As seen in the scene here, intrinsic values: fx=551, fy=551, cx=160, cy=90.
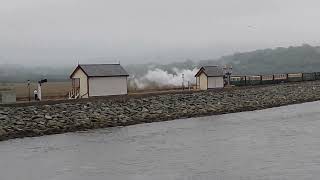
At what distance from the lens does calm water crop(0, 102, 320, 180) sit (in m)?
15.5

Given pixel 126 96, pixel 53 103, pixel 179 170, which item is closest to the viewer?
pixel 179 170

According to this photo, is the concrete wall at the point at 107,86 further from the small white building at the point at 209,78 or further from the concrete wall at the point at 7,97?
the small white building at the point at 209,78

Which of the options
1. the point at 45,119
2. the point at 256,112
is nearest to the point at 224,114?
the point at 256,112

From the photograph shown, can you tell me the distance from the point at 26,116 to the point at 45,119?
0.87 m

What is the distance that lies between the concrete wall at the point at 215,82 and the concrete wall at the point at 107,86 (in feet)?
28.7

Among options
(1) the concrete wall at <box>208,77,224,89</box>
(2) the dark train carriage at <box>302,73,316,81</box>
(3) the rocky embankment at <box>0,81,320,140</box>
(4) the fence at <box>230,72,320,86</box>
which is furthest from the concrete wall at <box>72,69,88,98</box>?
(2) the dark train carriage at <box>302,73,316,81</box>

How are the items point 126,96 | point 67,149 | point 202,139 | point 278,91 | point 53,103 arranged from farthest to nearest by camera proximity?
point 278,91 → point 126,96 → point 53,103 → point 202,139 → point 67,149

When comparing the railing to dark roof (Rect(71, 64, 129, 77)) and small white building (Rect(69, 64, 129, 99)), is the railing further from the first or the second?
dark roof (Rect(71, 64, 129, 77))

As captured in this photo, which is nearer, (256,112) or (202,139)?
(202,139)

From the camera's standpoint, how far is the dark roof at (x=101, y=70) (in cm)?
3133

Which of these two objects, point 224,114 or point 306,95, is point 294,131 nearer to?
point 224,114

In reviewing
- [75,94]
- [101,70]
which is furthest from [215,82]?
[75,94]

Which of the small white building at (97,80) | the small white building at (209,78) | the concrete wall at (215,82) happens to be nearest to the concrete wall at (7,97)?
the small white building at (97,80)

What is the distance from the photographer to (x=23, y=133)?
2341cm
